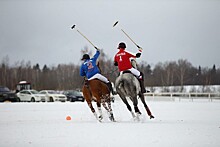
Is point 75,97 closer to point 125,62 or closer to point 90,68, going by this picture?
point 90,68

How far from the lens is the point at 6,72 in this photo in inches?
3285

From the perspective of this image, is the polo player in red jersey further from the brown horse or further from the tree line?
the tree line

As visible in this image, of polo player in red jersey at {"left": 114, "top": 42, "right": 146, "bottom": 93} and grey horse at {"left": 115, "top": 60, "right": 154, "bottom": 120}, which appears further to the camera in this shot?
polo player in red jersey at {"left": 114, "top": 42, "right": 146, "bottom": 93}

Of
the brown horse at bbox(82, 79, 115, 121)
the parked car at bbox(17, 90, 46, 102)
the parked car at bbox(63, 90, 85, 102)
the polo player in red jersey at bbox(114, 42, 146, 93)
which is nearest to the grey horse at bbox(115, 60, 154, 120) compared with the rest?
the polo player in red jersey at bbox(114, 42, 146, 93)

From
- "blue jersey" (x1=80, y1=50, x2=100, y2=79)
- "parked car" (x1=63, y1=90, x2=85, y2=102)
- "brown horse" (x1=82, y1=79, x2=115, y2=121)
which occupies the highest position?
"blue jersey" (x1=80, y1=50, x2=100, y2=79)

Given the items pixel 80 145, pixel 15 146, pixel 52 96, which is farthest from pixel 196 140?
pixel 52 96

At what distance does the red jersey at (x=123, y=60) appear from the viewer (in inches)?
444

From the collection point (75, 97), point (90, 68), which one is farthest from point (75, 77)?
point (90, 68)

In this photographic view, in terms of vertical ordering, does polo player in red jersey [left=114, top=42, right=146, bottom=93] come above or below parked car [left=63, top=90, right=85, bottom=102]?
above

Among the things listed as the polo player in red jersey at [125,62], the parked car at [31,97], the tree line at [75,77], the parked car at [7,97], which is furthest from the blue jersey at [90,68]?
the tree line at [75,77]

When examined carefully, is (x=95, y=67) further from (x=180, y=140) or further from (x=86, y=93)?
(x=180, y=140)

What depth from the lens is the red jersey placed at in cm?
1128

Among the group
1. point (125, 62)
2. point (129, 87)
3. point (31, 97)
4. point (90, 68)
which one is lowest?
point (31, 97)

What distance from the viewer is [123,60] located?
11406 mm
